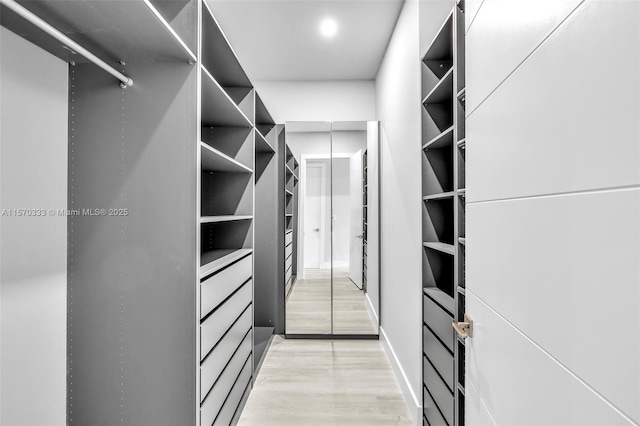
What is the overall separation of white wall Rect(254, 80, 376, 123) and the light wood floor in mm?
2586

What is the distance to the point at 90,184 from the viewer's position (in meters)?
1.35

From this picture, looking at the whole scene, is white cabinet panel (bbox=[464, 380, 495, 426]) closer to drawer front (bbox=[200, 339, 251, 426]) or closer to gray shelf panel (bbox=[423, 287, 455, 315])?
gray shelf panel (bbox=[423, 287, 455, 315])

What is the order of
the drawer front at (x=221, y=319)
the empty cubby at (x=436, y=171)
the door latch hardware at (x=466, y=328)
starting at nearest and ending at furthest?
1. the door latch hardware at (x=466, y=328)
2. the drawer front at (x=221, y=319)
3. the empty cubby at (x=436, y=171)

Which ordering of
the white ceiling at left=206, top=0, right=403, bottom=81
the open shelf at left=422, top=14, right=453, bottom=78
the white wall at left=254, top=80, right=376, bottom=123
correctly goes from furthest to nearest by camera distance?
the white wall at left=254, top=80, right=376, bottom=123, the white ceiling at left=206, top=0, right=403, bottom=81, the open shelf at left=422, top=14, right=453, bottom=78

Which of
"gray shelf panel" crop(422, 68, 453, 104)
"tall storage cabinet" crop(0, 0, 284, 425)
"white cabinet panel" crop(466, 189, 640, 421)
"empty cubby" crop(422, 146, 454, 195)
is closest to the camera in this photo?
"white cabinet panel" crop(466, 189, 640, 421)

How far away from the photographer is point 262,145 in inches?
121

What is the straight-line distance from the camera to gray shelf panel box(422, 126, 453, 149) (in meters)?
1.58

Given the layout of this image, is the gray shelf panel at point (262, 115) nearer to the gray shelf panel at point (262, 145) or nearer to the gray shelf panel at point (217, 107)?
the gray shelf panel at point (262, 145)

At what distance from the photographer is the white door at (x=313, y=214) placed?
11.5 feet

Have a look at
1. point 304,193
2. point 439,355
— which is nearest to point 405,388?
point 439,355

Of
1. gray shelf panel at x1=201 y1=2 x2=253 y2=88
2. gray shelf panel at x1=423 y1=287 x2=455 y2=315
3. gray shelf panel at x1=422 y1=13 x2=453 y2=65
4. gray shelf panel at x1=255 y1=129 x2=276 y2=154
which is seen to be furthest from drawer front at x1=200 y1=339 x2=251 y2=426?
gray shelf panel at x1=422 y1=13 x2=453 y2=65

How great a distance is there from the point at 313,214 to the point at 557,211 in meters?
3.02

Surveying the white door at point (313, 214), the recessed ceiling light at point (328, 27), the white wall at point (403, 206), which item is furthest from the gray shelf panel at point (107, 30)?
the white door at point (313, 214)

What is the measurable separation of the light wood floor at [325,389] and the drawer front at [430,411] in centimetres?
24
